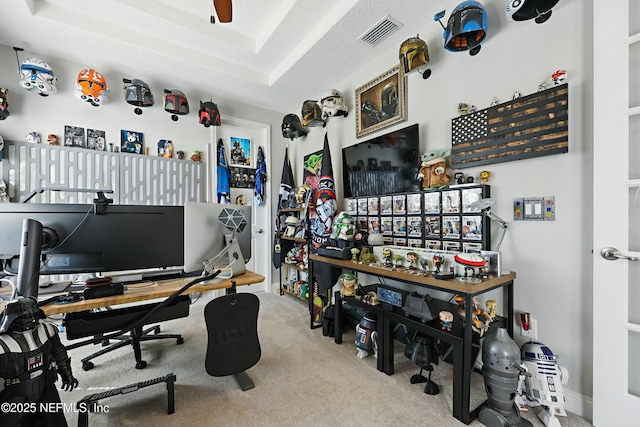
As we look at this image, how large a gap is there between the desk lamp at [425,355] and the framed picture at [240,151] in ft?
10.2

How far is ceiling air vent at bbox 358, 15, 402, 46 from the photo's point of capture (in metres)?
2.10

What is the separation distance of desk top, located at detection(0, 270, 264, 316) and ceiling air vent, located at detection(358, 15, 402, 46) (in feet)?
7.29

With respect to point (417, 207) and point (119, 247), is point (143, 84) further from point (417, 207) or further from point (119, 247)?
point (417, 207)

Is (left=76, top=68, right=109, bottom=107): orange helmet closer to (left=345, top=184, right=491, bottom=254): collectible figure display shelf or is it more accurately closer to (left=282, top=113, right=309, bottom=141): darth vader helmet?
(left=282, top=113, right=309, bottom=141): darth vader helmet

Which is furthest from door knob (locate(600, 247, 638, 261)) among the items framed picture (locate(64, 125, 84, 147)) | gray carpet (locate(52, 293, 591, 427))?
framed picture (locate(64, 125, 84, 147))

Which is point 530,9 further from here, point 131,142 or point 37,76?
point 37,76

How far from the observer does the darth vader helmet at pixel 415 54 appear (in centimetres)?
198

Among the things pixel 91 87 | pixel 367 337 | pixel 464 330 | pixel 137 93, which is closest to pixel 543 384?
pixel 464 330

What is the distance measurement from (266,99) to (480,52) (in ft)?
8.47

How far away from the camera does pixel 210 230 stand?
61.4 inches

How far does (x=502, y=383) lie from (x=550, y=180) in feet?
3.85

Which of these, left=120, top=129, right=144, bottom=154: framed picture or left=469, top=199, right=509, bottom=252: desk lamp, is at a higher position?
left=120, top=129, right=144, bottom=154: framed picture

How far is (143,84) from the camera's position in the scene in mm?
2791

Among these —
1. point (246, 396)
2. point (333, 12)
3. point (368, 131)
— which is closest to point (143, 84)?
point (333, 12)
